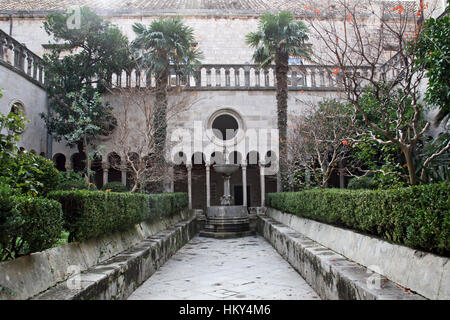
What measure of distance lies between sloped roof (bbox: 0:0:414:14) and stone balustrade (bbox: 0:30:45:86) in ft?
24.6

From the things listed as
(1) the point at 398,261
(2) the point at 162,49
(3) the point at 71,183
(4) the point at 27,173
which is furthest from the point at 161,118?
(1) the point at 398,261

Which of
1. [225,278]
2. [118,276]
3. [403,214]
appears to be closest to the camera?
[403,214]

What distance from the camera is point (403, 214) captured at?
2.97 m

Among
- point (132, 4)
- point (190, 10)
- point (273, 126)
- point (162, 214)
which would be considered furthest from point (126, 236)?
point (132, 4)

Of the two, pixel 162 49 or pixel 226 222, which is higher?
pixel 162 49

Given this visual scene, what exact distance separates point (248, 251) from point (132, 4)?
63.0 feet

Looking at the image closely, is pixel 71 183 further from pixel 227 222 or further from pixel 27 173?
pixel 27 173

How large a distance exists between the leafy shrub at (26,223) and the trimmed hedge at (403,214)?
288 cm

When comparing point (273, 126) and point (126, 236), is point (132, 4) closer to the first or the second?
point (273, 126)

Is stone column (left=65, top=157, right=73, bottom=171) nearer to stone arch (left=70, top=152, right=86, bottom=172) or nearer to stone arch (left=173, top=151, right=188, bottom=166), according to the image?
stone arch (left=70, top=152, right=86, bottom=172)

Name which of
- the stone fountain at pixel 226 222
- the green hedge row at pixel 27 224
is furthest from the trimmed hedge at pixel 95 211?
the stone fountain at pixel 226 222

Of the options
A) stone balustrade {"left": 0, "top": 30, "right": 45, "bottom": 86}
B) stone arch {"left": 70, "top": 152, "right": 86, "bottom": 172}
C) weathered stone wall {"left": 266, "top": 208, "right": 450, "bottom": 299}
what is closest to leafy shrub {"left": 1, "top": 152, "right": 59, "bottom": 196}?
weathered stone wall {"left": 266, "top": 208, "right": 450, "bottom": 299}

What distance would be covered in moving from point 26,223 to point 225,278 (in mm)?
3305

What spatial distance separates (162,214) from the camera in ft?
26.4
